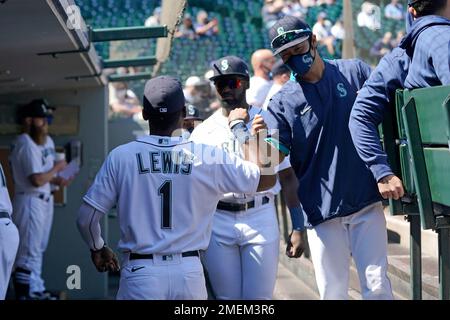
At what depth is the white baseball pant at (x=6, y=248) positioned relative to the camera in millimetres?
4879

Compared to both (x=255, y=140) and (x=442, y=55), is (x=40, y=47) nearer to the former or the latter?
(x=255, y=140)

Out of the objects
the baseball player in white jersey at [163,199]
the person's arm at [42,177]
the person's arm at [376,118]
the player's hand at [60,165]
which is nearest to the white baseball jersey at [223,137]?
the person's arm at [376,118]

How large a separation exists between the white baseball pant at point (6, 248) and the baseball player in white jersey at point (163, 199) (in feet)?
2.55

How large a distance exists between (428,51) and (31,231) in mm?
5970

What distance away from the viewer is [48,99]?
32.5 ft

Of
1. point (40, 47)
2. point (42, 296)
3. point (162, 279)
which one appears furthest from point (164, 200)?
point (42, 296)

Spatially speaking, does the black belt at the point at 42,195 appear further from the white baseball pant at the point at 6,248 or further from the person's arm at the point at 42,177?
the white baseball pant at the point at 6,248

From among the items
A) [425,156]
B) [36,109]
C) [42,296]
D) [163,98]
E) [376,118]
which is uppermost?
[36,109]

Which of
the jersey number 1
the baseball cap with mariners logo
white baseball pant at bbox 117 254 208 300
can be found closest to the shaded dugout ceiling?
the baseball cap with mariners logo

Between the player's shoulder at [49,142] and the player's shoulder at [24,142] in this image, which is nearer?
the player's shoulder at [24,142]

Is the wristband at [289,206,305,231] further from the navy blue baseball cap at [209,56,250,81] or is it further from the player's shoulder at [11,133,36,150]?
the player's shoulder at [11,133,36,150]

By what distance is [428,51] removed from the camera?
4.00m

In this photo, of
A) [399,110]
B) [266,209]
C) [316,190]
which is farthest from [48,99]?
[399,110]
